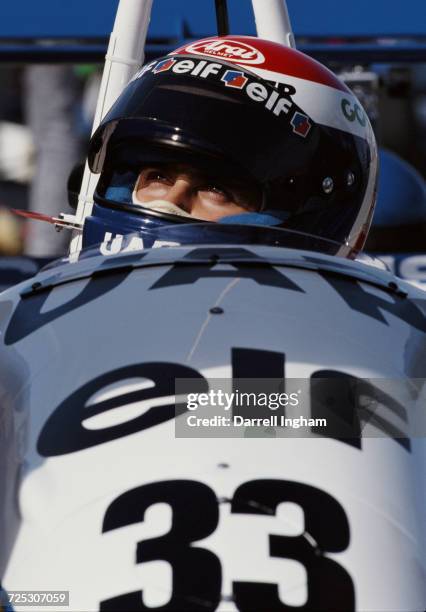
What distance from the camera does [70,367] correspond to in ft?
5.86

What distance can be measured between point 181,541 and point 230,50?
72.3 inches

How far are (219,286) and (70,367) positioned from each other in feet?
0.87

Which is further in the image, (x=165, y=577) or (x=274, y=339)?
(x=274, y=339)

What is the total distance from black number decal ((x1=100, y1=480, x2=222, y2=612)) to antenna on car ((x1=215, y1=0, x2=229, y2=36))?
2182 mm

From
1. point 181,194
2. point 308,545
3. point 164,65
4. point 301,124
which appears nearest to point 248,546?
point 308,545

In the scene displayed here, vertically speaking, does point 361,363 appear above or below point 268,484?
above

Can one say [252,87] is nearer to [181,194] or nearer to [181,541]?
[181,194]

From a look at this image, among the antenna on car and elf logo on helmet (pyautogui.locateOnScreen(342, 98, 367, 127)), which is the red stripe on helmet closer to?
elf logo on helmet (pyautogui.locateOnScreen(342, 98, 367, 127))

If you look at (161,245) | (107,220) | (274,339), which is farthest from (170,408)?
(107,220)

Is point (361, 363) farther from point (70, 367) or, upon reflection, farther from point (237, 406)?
point (70, 367)

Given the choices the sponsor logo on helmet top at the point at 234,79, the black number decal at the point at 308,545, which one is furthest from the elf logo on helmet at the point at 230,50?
the black number decal at the point at 308,545

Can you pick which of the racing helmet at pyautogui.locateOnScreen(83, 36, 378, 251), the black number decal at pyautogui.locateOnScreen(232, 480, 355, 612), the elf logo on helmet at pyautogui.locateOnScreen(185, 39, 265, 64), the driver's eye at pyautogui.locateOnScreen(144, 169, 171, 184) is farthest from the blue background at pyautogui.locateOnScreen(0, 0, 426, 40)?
the black number decal at pyautogui.locateOnScreen(232, 480, 355, 612)

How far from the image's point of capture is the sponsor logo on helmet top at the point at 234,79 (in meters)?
2.91

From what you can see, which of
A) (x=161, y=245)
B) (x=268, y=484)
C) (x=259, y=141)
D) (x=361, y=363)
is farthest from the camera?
(x=259, y=141)
